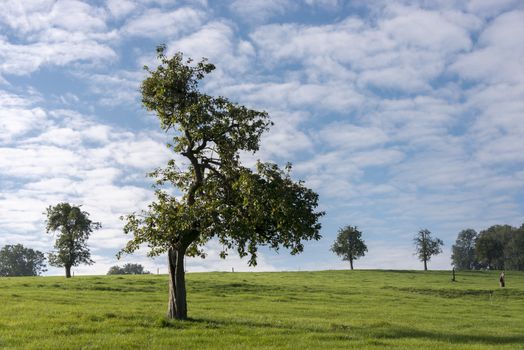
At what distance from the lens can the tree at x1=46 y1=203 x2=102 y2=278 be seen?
92.5 metres

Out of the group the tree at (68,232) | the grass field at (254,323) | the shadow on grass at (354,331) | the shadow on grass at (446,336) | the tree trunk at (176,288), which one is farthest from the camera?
the tree at (68,232)

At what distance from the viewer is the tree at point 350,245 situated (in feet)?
458

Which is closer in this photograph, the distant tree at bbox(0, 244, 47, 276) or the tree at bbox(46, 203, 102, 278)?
the tree at bbox(46, 203, 102, 278)

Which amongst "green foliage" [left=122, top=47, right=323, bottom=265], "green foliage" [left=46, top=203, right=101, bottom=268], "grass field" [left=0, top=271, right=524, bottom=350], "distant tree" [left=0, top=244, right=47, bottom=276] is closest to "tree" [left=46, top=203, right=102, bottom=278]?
"green foliage" [left=46, top=203, right=101, bottom=268]

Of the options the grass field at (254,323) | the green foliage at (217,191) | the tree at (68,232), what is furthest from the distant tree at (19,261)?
the green foliage at (217,191)

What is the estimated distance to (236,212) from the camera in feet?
106

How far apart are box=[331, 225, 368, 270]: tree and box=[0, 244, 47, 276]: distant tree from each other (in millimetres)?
109870

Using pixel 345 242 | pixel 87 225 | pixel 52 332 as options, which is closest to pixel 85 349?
pixel 52 332

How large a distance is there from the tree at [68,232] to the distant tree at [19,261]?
10041 cm

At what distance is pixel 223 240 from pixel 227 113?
8344 mm

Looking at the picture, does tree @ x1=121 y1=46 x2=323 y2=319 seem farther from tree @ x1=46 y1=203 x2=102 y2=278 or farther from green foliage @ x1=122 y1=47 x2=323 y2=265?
tree @ x1=46 y1=203 x2=102 y2=278

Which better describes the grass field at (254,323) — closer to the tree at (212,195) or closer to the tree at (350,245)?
the tree at (212,195)

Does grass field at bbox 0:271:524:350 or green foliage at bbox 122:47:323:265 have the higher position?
green foliage at bbox 122:47:323:265

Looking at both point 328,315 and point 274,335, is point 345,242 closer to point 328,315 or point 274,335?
point 328,315
